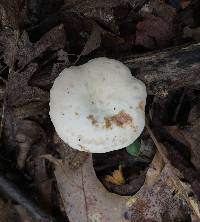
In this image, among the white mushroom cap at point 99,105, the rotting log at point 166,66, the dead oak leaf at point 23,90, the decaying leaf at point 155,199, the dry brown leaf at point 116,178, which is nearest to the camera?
the white mushroom cap at point 99,105

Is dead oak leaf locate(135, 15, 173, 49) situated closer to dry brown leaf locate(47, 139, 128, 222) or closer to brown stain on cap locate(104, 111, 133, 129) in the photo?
brown stain on cap locate(104, 111, 133, 129)

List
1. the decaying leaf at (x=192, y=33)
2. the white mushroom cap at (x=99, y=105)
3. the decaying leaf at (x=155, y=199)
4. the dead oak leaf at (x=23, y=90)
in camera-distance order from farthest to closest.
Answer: the decaying leaf at (x=155, y=199) → the decaying leaf at (x=192, y=33) → the dead oak leaf at (x=23, y=90) → the white mushroom cap at (x=99, y=105)

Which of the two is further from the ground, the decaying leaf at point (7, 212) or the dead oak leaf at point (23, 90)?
the dead oak leaf at point (23, 90)

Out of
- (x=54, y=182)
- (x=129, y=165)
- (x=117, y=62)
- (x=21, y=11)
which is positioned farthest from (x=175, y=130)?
(x=21, y=11)

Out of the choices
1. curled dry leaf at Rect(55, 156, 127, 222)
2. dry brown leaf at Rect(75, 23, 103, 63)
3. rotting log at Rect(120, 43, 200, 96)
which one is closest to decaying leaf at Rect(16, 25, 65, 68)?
dry brown leaf at Rect(75, 23, 103, 63)

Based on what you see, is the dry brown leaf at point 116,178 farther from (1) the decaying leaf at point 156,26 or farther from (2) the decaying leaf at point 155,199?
(1) the decaying leaf at point 156,26

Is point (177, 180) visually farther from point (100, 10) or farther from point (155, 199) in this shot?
point (100, 10)

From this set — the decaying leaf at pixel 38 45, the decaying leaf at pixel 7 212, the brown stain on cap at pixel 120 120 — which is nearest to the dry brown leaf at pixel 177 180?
the brown stain on cap at pixel 120 120
